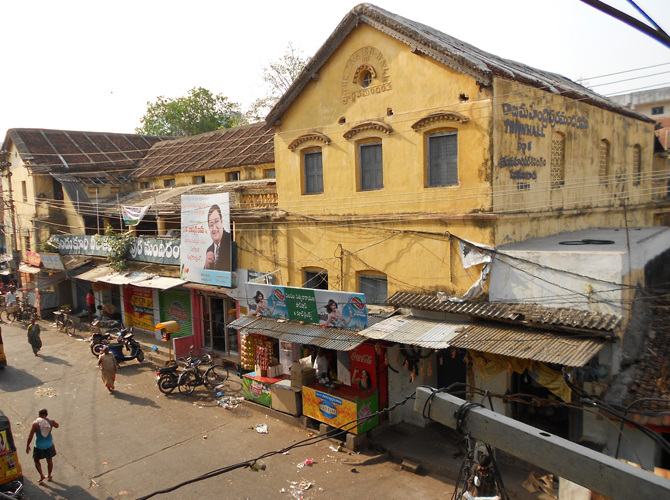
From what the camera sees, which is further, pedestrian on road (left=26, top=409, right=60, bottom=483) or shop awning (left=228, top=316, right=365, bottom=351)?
shop awning (left=228, top=316, right=365, bottom=351)

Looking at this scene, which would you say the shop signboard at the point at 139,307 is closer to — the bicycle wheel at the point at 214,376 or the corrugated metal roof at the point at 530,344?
the bicycle wheel at the point at 214,376

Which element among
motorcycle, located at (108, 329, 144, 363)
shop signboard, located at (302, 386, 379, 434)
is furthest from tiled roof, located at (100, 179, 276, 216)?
shop signboard, located at (302, 386, 379, 434)

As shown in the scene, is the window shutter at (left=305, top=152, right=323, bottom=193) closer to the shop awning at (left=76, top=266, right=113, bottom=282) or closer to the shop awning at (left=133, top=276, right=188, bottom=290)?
the shop awning at (left=133, top=276, right=188, bottom=290)

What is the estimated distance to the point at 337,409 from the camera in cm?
1152

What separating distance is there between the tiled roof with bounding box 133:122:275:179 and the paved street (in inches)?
369

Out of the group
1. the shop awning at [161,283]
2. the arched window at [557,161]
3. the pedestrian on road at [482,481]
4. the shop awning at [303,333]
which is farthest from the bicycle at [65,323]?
the pedestrian on road at [482,481]

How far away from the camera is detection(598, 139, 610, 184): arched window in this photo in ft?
49.0

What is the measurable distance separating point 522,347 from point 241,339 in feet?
31.6

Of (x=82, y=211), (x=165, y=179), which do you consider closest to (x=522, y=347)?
(x=165, y=179)

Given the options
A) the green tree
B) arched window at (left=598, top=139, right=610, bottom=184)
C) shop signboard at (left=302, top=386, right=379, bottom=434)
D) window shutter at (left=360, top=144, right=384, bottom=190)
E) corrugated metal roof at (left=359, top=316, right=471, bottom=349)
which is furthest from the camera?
the green tree

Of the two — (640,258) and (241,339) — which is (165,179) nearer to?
(241,339)

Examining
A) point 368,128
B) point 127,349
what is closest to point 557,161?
point 368,128

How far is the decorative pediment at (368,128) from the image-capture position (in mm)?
11734

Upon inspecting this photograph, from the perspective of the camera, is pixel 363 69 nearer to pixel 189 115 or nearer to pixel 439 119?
pixel 439 119
